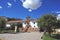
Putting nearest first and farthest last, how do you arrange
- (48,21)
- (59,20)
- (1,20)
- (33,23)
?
(48,21)
(59,20)
(1,20)
(33,23)

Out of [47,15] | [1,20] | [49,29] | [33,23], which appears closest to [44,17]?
[47,15]

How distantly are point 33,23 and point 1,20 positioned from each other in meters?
15.2

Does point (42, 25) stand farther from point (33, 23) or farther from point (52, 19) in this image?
point (33, 23)

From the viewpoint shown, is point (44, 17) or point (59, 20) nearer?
point (44, 17)

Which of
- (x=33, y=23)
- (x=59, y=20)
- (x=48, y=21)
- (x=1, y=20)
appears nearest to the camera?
(x=48, y=21)

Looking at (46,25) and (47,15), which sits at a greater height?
(47,15)

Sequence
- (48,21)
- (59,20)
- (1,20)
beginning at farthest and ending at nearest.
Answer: (1,20), (59,20), (48,21)

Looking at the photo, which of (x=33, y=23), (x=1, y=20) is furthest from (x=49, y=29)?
(x=33, y=23)

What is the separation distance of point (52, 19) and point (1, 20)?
2410cm

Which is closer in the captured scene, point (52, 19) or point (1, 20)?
point (52, 19)

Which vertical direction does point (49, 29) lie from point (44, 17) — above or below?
below

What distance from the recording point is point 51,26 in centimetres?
2825

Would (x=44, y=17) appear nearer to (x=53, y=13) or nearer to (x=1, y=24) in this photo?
(x=53, y=13)

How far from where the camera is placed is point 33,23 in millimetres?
60312
